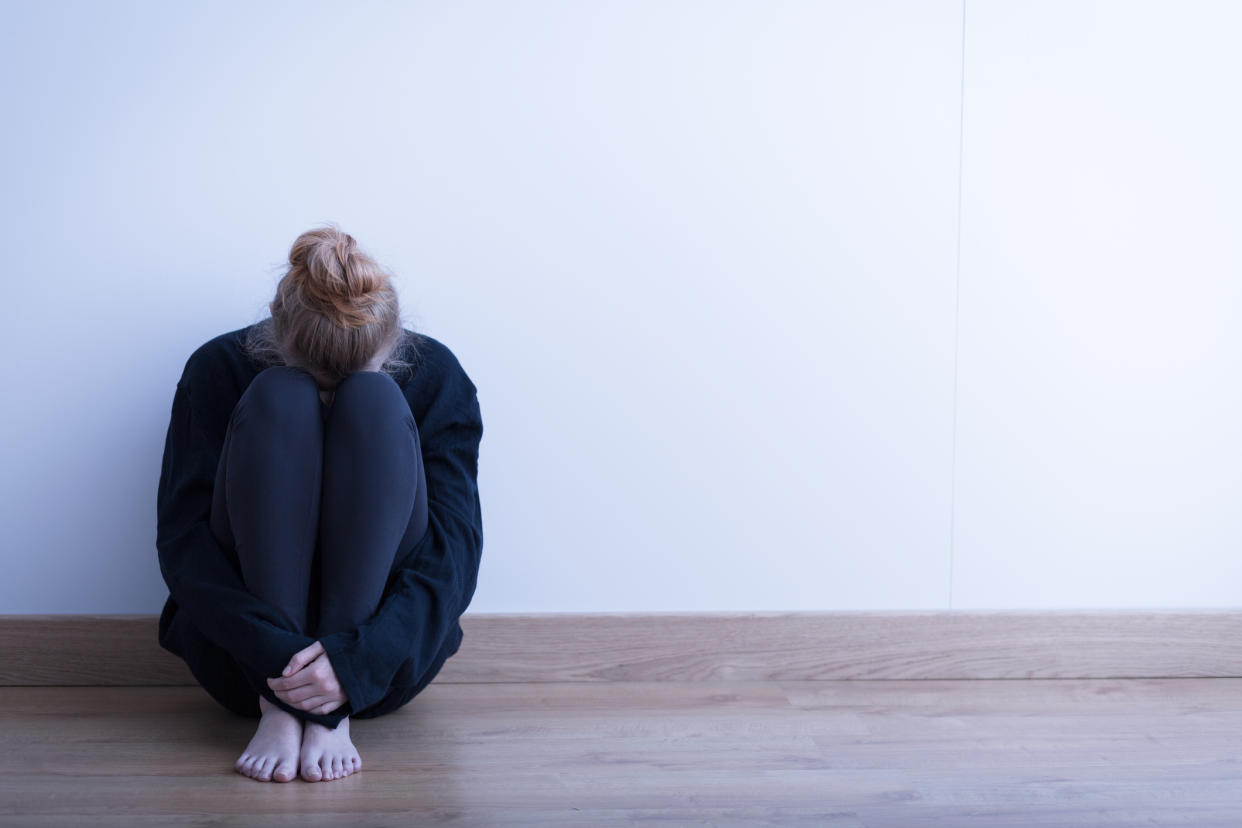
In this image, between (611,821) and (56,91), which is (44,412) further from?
(611,821)

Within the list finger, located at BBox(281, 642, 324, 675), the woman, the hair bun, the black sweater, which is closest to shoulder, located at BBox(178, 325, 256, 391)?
the black sweater

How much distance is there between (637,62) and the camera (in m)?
1.57

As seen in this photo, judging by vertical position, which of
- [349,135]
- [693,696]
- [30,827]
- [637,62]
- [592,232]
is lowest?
[693,696]

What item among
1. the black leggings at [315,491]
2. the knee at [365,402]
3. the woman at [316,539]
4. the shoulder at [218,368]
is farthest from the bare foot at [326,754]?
the shoulder at [218,368]

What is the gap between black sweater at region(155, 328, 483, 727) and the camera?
1128 mm

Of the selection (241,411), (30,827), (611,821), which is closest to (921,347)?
(611,821)

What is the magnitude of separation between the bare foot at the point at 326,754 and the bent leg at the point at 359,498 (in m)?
0.12

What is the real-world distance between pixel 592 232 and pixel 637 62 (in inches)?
10.7

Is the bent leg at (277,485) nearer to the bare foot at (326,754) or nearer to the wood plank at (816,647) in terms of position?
A: the bare foot at (326,754)

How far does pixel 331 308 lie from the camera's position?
1160 millimetres

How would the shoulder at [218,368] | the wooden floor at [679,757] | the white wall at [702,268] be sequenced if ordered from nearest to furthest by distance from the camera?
the wooden floor at [679,757]
the shoulder at [218,368]
the white wall at [702,268]

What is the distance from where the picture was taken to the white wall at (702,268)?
4.99 feet

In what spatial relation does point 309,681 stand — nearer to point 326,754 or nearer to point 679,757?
point 326,754

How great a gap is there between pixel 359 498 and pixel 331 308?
22cm
